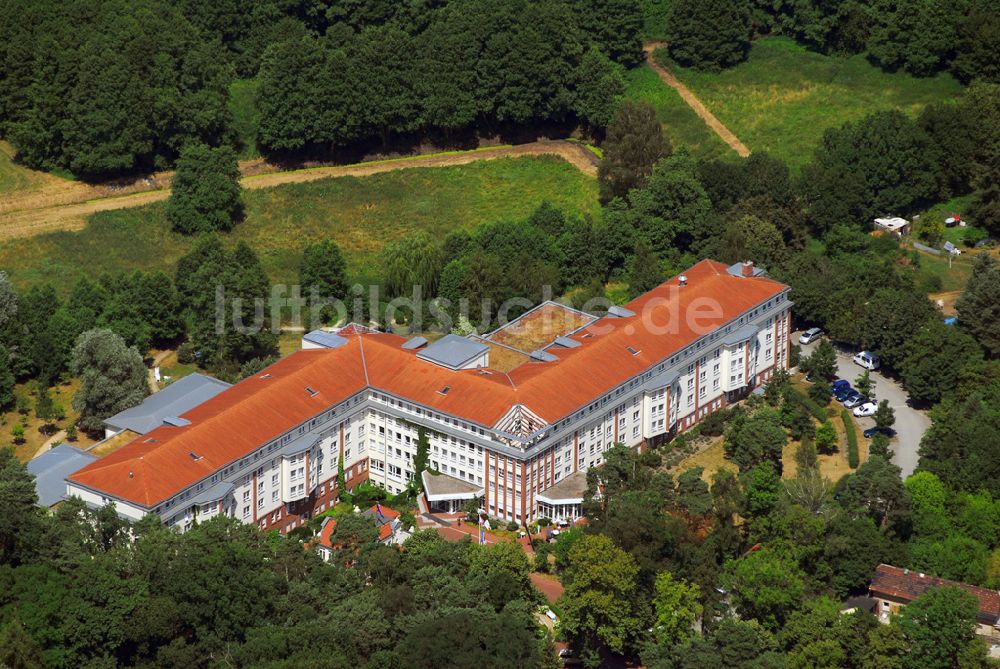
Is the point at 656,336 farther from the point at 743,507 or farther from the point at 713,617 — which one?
the point at 713,617

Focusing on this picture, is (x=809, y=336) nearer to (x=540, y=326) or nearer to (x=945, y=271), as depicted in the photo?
(x=945, y=271)

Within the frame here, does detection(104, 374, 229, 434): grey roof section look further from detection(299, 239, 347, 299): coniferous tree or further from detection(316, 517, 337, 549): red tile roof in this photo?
detection(299, 239, 347, 299): coniferous tree

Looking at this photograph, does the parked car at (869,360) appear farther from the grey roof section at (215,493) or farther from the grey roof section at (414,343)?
the grey roof section at (215,493)

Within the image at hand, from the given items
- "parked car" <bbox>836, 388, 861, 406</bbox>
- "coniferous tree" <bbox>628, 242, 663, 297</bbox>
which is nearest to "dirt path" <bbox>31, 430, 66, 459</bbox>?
"coniferous tree" <bbox>628, 242, 663, 297</bbox>

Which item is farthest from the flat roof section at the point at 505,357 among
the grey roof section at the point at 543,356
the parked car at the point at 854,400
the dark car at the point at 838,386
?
the parked car at the point at 854,400

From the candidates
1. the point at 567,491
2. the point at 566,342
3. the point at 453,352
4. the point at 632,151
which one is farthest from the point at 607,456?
the point at 632,151

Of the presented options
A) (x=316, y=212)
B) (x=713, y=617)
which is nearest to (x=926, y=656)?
(x=713, y=617)
